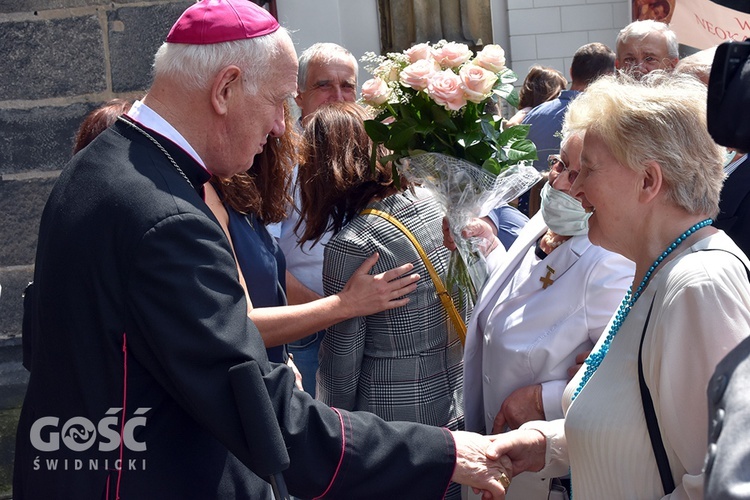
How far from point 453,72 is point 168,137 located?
1.22 meters

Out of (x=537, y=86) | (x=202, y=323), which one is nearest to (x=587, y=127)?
(x=202, y=323)

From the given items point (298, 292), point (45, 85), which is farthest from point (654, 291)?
point (45, 85)

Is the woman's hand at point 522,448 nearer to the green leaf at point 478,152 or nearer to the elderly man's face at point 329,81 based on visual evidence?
the green leaf at point 478,152

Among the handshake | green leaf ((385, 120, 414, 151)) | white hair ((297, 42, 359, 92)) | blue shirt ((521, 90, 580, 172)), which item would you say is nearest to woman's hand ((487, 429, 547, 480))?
the handshake

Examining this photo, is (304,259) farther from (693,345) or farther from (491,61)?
(693,345)

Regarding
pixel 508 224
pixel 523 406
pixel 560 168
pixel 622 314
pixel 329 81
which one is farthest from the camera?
pixel 329 81

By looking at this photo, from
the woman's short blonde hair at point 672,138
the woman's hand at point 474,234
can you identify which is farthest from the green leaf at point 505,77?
the woman's short blonde hair at point 672,138

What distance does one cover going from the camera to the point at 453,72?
301cm

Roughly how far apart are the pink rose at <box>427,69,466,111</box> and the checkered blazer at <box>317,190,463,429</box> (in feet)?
1.34

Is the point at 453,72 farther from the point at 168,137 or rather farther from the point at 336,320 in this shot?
the point at 168,137

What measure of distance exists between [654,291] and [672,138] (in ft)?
1.19

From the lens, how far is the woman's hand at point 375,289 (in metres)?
2.95

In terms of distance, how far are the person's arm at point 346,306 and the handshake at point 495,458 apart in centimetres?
65

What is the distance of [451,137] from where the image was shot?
301 cm
